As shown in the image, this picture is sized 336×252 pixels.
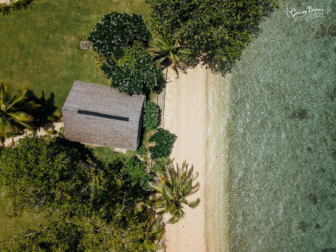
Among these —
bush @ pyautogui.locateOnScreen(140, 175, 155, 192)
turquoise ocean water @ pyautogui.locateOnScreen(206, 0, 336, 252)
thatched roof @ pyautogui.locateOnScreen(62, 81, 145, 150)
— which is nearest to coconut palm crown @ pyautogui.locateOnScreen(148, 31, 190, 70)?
thatched roof @ pyautogui.locateOnScreen(62, 81, 145, 150)

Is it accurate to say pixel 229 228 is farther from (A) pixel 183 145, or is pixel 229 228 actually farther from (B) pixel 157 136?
(B) pixel 157 136

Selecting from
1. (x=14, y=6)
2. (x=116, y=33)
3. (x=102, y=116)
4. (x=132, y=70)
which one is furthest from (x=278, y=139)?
(x=14, y=6)

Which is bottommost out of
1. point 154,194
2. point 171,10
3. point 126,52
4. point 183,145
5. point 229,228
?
point 229,228

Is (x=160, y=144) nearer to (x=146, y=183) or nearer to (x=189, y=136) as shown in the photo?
(x=189, y=136)

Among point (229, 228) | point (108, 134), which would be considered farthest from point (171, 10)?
point (229, 228)

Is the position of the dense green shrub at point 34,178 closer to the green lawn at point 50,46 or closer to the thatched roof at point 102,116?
the thatched roof at point 102,116

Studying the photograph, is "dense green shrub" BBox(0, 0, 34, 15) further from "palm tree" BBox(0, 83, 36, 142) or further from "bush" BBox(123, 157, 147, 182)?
"bush" BBox(123, 157, 147, 182)

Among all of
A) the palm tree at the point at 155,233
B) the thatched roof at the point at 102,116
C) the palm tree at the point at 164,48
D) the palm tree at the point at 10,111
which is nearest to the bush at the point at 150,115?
the thatched roof at the point at 102,116
